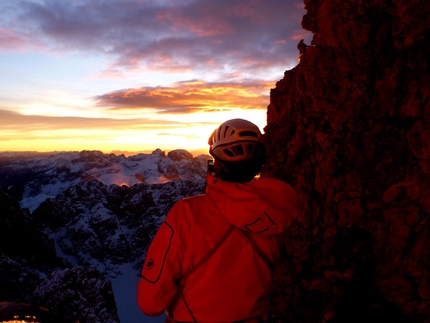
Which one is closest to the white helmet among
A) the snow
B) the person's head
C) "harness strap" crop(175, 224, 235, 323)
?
the person's head

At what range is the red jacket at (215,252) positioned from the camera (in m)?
2.92

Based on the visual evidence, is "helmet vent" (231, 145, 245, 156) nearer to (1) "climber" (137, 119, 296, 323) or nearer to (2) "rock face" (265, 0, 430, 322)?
(1) "climber" (137, 119, 296, 323)

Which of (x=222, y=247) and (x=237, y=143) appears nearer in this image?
(x=222, y=247)

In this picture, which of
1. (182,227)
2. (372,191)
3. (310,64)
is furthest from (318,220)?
(182,227)

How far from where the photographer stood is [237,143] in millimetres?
3191

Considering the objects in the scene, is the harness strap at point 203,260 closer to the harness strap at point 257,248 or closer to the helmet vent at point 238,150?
the harness strap at point 257,248

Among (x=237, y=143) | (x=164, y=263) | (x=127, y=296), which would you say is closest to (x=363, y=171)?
(x=237, y=143)

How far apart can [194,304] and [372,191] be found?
7648 mm

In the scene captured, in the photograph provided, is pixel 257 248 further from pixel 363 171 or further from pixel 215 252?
pixel 363 171

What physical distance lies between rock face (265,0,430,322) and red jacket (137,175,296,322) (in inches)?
265

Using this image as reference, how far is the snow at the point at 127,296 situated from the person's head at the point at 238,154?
9133 centimetres

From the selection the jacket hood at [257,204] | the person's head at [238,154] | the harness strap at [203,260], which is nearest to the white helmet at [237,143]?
the person's head at [238,154]

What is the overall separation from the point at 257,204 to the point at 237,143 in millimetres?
674

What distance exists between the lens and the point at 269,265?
10.6ft
